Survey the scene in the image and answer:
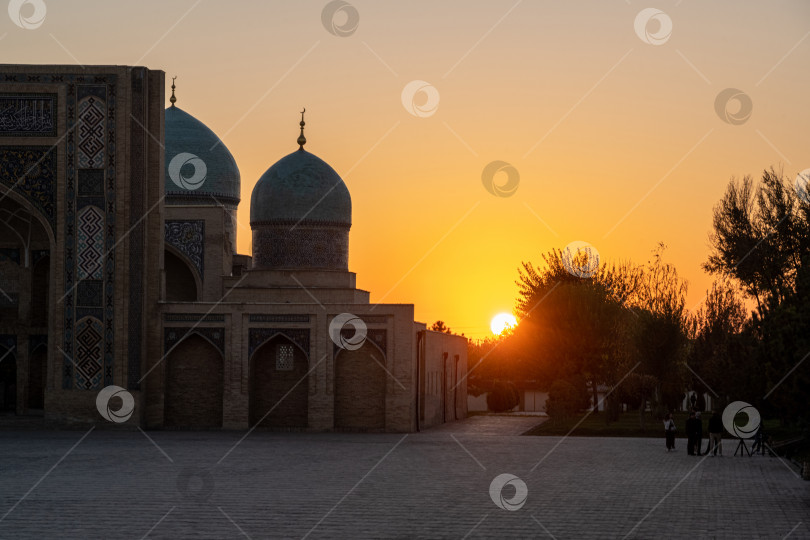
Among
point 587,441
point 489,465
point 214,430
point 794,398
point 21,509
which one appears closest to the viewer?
point 21,509

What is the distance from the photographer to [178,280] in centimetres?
3481

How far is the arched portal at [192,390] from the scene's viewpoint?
28.8 m

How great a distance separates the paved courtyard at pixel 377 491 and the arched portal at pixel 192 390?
454cm

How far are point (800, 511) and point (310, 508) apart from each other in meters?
5.69

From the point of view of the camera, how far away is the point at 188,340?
29.0 meters

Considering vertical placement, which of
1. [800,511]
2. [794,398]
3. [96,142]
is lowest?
[800,511]

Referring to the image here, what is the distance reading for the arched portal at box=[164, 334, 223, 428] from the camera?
94.4 feet

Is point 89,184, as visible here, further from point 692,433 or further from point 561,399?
point 692,433

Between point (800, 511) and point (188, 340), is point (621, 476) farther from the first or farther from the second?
point (188, 340)

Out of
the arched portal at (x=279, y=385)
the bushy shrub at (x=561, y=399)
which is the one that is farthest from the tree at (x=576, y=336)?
the arched portal at (x=279, y=385)

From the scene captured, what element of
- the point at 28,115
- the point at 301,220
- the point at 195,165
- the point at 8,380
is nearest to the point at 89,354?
the point at 8,380

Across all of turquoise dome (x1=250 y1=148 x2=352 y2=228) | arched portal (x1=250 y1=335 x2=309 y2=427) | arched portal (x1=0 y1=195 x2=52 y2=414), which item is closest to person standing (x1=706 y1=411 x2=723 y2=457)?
arched portal (x1=250 y1=335 x2=309 y2=427)

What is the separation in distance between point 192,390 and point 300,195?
952 cm

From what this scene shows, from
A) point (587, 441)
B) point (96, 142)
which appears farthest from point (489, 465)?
point (96, 142)
